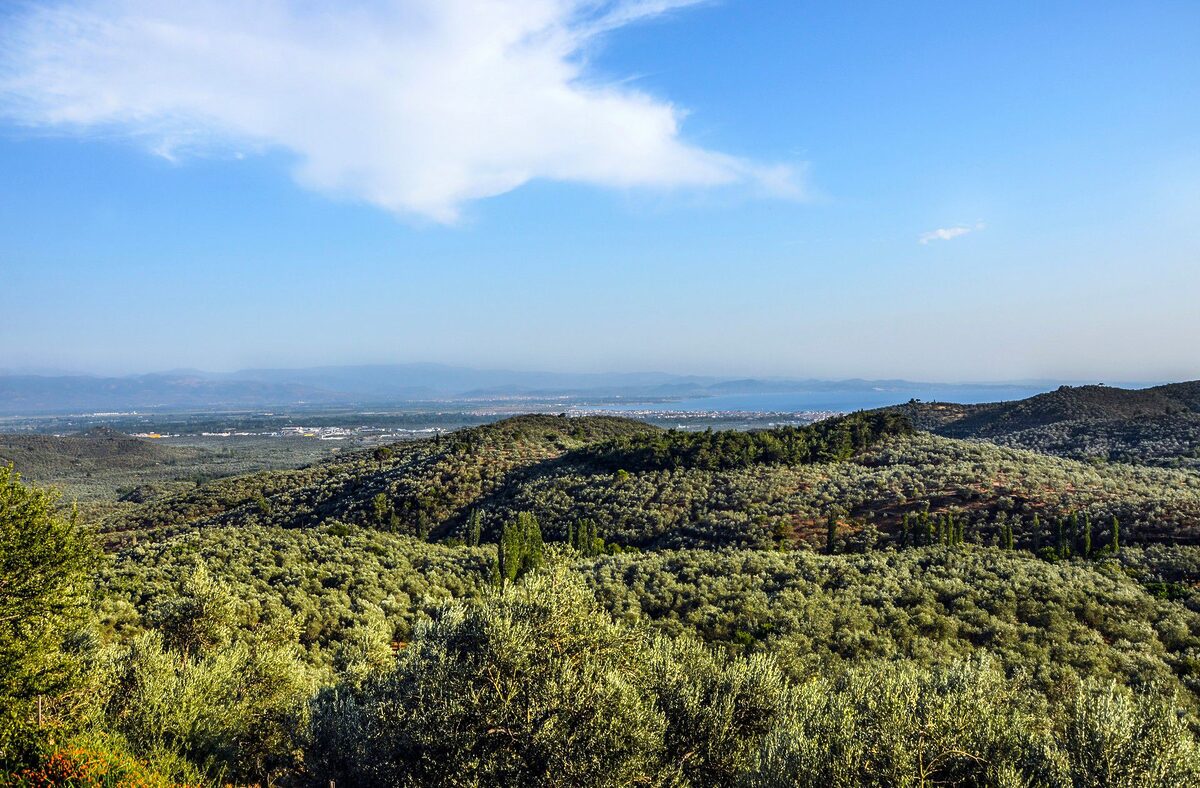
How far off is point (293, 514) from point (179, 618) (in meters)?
42.9

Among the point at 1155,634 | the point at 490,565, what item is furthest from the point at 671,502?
the point at 1155,634

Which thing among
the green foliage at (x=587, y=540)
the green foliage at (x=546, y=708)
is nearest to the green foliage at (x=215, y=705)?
the green foliage at (x=546, y=708)

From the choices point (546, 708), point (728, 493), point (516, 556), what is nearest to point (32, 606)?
point (546, 708)

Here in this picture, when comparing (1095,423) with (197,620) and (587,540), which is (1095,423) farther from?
(197,620)

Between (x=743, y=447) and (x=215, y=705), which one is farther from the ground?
(x=743, y=447)

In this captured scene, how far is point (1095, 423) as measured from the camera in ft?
270

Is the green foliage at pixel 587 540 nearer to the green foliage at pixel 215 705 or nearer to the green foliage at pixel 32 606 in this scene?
the green foliage at pixel 215 705

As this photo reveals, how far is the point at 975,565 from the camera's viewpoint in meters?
29.5

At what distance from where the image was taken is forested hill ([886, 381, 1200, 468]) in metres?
68.4

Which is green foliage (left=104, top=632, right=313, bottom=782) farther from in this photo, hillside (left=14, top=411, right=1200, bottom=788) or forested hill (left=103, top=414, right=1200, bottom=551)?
forested hill (left=103, top=414, right=1200, bottom=551)

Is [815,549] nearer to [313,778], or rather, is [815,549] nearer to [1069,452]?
[313,778]

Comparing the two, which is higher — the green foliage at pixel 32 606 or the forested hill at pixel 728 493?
the green foliage at pixel 32 606

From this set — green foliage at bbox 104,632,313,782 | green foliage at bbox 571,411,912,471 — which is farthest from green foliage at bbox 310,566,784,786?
green foliage at bbox 571,411,912,471

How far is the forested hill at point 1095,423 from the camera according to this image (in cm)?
6838
